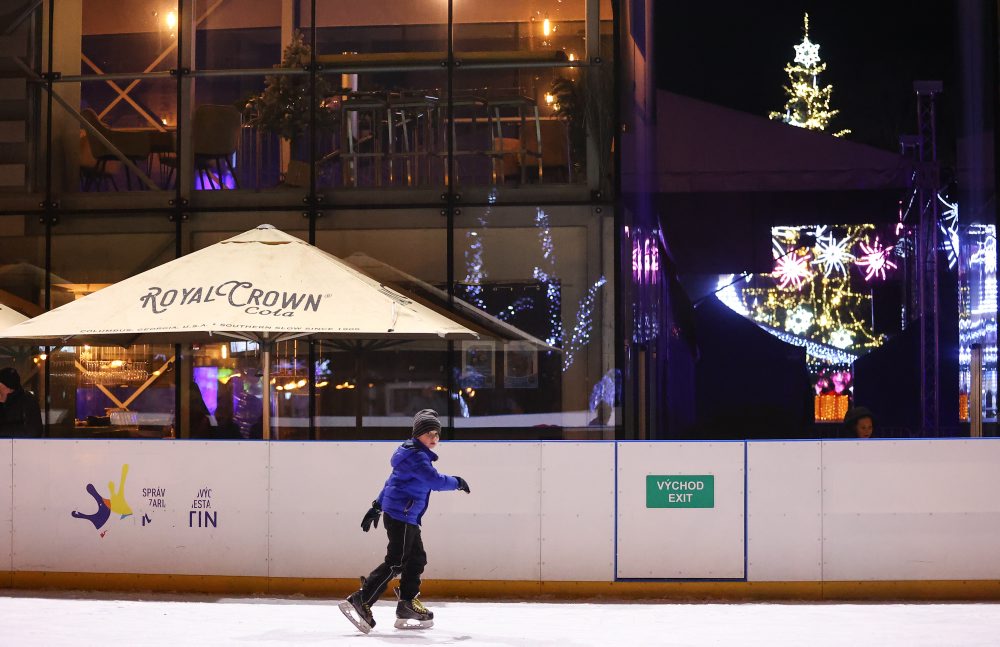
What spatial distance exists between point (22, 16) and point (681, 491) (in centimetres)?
871

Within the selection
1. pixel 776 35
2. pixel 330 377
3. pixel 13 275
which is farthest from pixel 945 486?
pixel 776 35

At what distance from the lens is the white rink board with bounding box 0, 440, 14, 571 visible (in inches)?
359

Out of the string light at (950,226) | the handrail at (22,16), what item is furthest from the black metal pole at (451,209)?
the string light at (950,226)

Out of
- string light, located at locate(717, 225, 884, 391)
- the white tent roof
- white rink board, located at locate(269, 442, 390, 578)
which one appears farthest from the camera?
string light, located at locate(717, 225, 884, 391)

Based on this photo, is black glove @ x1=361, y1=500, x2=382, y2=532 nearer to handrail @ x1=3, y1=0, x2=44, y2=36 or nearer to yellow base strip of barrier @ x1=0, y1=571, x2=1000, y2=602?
yellow base strip of barrier @ x1=0, y1=571, x2=1000, y2=602

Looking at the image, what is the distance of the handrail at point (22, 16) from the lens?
502 inches

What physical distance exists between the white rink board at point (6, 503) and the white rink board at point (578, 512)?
3997 mm

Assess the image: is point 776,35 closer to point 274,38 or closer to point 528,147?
point 528,147

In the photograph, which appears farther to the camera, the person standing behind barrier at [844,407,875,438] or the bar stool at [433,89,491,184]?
the bar stool at [433,89,491,184]

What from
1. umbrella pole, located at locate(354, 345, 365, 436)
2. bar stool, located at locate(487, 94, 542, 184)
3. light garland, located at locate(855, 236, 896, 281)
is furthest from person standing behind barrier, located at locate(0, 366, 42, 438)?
light garland, located at locate(855, 236, 896, 281)

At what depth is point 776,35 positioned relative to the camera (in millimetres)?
18047

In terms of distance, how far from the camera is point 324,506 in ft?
29.0

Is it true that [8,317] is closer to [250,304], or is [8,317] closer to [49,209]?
[49,209]

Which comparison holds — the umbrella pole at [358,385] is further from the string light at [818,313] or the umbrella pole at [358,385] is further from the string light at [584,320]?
the string light at [818,313]
